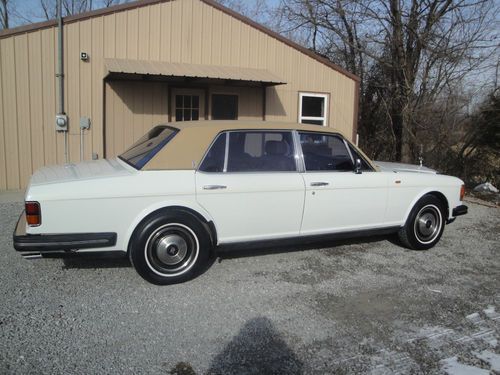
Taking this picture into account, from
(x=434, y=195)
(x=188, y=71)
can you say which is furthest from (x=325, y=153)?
(x=188, y=71)

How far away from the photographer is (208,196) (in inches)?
168

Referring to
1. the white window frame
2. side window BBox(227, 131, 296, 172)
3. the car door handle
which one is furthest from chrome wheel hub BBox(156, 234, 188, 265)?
the white window frame

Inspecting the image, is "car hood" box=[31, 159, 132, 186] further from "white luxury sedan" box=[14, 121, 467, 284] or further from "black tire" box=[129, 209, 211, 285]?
"black tire" box=[129, 209, 211, 285]

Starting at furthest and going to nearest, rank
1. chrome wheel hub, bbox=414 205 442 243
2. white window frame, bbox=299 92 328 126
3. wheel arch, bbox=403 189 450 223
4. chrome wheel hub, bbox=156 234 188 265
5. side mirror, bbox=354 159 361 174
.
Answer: white window frame, bbox=299 92 328 126 → chrome wheel hub, bbox=414 205 442 243 → wheel arch, bbox=403 189 450 223 → side mirror, bbox=354 159 361 174 → chrome wheel hub, bbox=156 234 188 265

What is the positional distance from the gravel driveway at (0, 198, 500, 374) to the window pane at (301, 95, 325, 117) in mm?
6623

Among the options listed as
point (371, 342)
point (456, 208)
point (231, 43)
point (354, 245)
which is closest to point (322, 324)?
point (371, 342)

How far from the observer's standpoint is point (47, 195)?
3740 mm

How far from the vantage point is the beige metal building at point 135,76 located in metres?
8.66

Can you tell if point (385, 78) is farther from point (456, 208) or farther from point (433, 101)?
point (456, 208)

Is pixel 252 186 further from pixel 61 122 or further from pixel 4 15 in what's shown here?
pixel 4 15

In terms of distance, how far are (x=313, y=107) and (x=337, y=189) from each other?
7.02 metres

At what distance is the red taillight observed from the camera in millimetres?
3713

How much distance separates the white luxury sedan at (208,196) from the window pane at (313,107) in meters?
6.20

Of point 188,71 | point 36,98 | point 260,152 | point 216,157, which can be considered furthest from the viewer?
point 188,71
